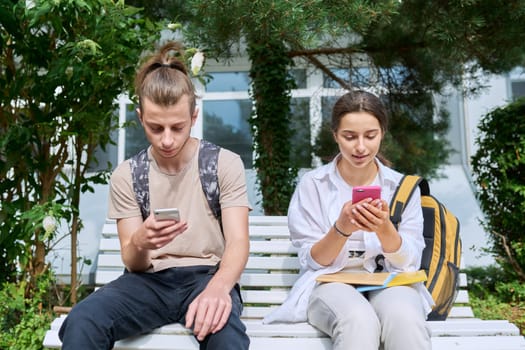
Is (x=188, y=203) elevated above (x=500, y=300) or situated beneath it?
elevated above

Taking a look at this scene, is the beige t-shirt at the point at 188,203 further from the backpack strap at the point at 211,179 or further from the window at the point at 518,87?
the window at the point at 518,87

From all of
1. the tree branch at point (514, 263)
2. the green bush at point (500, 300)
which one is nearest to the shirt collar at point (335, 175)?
the green bush at point (500, 300)

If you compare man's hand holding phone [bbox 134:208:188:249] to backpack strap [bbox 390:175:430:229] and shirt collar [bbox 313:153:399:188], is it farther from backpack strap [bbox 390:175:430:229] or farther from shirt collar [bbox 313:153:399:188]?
backpack strap [bbox 390:175:430:229]

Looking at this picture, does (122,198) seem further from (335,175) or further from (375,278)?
(375,278)

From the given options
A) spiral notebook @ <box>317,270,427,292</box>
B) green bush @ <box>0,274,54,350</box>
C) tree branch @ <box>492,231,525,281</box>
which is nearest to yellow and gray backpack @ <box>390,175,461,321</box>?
spiral notebook @ <box>317,270,427,292</box>

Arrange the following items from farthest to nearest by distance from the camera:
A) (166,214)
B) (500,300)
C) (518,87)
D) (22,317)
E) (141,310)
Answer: (518,87)
(500,300)
(22,317)
(141,310)
(166,214)

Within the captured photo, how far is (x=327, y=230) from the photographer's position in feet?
6.95

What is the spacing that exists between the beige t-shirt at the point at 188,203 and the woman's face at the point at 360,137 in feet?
1.34

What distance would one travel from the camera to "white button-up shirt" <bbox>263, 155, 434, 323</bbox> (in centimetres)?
203

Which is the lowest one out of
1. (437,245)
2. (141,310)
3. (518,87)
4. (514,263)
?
(514,263)

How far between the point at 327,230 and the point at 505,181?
2.40 m

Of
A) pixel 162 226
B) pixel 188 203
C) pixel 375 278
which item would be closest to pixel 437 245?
pixel 375 278

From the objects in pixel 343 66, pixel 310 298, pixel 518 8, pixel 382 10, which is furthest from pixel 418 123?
pixel 310 298

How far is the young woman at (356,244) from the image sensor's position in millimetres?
1707
